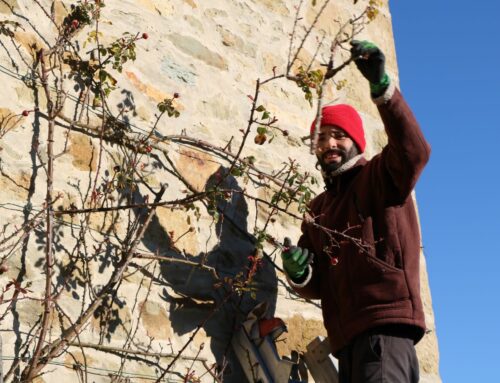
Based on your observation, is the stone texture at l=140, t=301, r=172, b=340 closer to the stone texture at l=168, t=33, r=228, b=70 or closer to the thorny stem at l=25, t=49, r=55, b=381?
the thorny stem at l=25, t=49, r=55, b=381

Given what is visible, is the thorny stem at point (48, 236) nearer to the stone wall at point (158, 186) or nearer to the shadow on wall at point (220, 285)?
the stone wall at point (158, 186)

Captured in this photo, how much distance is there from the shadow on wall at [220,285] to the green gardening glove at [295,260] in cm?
28

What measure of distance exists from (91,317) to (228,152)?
1002 mm

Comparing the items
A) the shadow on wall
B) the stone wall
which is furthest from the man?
the shadow on wall

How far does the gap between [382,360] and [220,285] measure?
816 mm

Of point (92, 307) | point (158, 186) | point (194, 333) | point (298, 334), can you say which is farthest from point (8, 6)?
point (298, 334)

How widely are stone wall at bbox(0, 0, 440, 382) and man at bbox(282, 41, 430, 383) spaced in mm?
268

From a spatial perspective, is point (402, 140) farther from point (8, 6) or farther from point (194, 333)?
point (8, 6)

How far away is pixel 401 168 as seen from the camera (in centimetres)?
240

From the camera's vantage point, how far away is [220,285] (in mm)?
2938

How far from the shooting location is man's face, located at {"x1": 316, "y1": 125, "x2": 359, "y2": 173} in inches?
107

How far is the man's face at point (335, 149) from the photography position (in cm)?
273

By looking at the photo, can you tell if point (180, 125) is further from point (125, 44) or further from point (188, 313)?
point (188, 313)

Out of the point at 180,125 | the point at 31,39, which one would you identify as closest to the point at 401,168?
the point at 180,125
